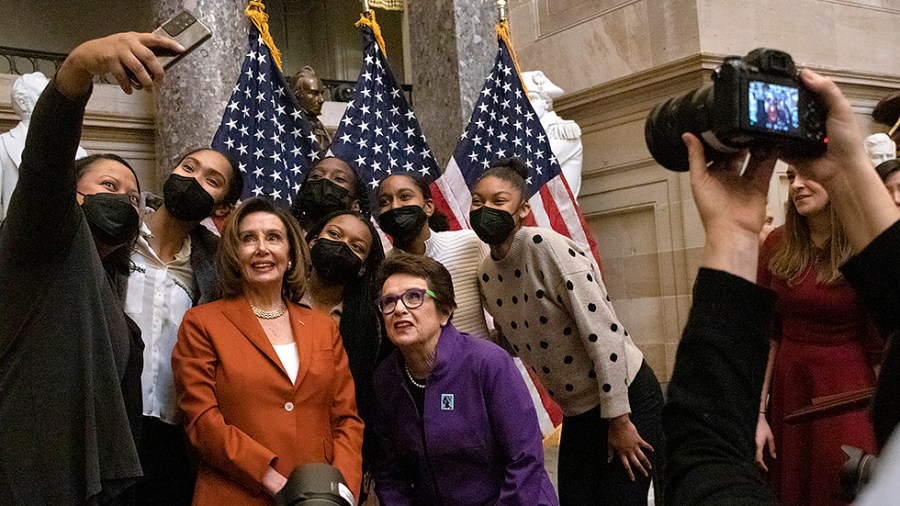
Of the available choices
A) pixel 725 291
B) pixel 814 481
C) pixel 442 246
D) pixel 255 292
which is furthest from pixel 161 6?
pixel 725 291

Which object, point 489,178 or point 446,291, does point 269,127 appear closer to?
point 489,178

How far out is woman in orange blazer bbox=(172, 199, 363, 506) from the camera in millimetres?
2658

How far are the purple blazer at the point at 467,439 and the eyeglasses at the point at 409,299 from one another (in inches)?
5.5

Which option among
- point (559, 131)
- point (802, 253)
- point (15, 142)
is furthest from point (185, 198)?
point (559, 131)

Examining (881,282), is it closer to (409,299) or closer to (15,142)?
(409,299)

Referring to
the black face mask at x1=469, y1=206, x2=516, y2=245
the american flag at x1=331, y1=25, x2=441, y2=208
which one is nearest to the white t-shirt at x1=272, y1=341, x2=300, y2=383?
the black face mask at x1=469, y1=206, x2=516, y2=245

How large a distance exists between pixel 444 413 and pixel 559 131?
4.11 metres

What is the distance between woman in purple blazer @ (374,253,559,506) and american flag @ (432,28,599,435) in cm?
271

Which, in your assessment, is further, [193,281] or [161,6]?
[161,6]

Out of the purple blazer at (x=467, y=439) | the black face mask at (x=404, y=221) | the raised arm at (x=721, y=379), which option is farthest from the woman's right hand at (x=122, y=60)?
the black face mask at (x=404, y=221)

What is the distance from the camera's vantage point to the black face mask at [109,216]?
244 centimetres

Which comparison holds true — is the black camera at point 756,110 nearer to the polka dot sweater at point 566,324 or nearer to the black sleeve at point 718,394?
the black sleeve at point 718,394

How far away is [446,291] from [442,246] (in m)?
0.71

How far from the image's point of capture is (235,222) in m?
2.93
